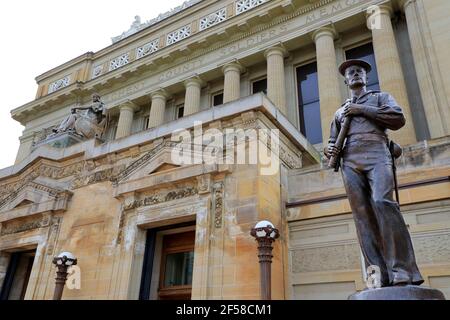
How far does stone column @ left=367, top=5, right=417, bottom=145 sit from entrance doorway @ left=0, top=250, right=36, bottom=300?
14.0m

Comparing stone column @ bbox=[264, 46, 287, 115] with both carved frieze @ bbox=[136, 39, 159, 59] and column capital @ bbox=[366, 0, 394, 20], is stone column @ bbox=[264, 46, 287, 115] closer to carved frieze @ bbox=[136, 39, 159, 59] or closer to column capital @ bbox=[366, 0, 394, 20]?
column capital @ bbox=[366, 0, 394, 20]

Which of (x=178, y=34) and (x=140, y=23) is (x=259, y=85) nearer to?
(x=178, y=34)

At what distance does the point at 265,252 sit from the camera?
7125 millimetres

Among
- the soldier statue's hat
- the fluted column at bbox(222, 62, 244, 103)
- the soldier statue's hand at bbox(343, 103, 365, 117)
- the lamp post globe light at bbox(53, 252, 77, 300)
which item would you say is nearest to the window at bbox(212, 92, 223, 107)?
the fluted column at bbox(222, 62, 244, 103)

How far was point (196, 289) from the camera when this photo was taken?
8.24 meters

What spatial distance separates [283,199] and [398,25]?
50.2 ft

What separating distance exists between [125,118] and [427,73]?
18.5 m

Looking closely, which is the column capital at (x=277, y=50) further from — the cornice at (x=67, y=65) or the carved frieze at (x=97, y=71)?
the cornice at (x=67, y=65)

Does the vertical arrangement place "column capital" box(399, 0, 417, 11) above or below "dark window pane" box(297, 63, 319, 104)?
above

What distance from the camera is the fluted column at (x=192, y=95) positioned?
78.6 feet

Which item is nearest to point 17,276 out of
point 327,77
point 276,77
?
point 276,77

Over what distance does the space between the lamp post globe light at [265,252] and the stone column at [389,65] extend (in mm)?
10641

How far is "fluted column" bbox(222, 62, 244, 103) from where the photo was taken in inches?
888

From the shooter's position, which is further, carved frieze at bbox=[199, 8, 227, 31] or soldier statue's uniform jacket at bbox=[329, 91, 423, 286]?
carved frieze at bbox=[199, 8, 227, 31]
